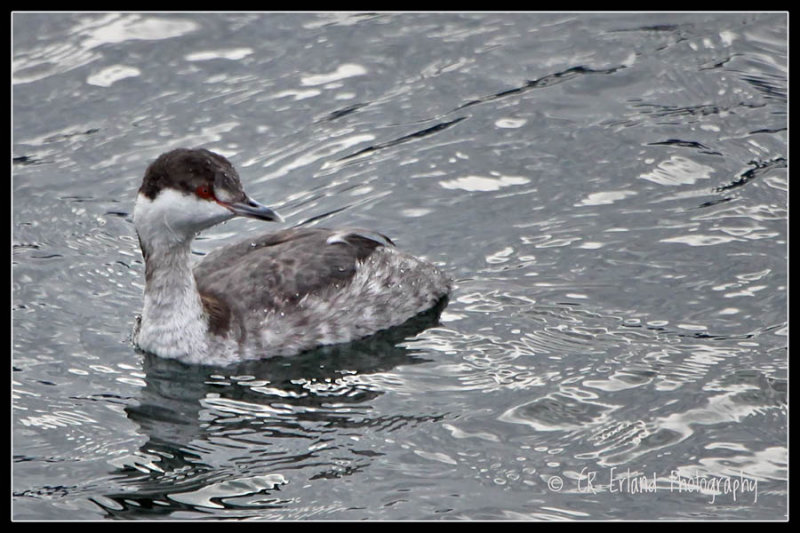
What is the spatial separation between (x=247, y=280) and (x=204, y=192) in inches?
48.2

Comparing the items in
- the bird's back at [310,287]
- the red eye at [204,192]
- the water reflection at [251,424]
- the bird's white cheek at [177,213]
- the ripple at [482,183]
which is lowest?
the water reflection at [251,424]

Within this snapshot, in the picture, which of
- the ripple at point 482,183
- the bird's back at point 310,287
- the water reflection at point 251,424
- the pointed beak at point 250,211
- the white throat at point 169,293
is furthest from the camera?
the ripple at point 482,183

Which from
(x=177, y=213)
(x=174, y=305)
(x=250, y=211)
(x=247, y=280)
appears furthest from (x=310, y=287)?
(x=177, y=213)

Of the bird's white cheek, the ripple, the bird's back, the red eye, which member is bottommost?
the bird's back

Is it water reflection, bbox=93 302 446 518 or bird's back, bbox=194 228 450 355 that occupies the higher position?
bird's back, bbox=194 228 450 355

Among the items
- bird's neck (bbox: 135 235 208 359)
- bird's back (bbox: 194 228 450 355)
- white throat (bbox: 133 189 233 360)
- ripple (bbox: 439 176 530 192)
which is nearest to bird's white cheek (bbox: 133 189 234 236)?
white throat (bbox: 133 189 233 360)

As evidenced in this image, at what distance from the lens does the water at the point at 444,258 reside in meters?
9.48

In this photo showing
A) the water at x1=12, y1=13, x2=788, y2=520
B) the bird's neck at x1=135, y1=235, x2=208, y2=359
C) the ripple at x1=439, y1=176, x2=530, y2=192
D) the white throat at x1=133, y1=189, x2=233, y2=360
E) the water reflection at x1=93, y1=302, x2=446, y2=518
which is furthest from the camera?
the ripple at x1=439, y1=176, x2=530, y2=192

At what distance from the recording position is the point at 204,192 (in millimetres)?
10523

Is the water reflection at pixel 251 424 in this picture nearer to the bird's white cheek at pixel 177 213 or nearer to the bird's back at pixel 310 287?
the bird's back at pixel 310 287

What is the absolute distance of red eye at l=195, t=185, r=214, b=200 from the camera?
1051 cm

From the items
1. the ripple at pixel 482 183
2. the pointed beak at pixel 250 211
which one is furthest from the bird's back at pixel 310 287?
the ripple at pixel 482 183

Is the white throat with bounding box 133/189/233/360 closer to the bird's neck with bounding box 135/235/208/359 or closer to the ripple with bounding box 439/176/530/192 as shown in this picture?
the bird's neck with bounding box 135/235/208/359

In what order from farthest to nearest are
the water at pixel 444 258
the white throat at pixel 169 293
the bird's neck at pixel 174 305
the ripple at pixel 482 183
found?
the ripple at pixel 482 183, the bird's neck at pixel 174 305, the white throat at pixel 169 293, the water at pixel 444 258
